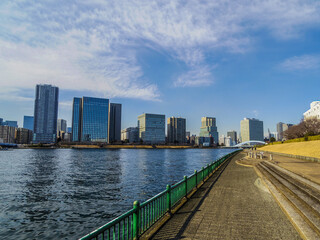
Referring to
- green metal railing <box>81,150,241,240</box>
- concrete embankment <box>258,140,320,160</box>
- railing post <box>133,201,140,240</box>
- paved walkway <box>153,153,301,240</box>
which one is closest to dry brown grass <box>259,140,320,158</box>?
concrete embankment <box>258,140,320,160</box>

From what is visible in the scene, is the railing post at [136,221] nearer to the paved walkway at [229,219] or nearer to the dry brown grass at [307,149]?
the paved walkway at [229,219]

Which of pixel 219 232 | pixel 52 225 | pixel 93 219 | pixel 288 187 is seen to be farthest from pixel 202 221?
pixel 52 225

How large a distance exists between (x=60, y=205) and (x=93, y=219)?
5355 mm

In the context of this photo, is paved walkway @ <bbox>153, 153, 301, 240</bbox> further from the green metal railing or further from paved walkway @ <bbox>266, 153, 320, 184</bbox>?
paved walkway @ <bbox>266, 153, 320, 184</bbox>

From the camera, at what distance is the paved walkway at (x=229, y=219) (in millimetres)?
7703

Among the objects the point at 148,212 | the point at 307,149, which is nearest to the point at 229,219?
the point at 148,212

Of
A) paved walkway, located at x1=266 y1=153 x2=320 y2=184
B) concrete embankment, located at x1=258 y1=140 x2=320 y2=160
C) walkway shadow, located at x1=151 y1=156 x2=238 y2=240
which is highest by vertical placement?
concrete embankment, located at x1=258 y1=140 x2=320 y2=160

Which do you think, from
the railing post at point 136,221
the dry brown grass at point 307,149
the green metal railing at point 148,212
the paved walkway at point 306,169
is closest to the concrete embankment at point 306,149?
the dry brown grass at point 307,149

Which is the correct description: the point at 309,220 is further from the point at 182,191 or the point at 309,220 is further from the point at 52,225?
the point at 52,225

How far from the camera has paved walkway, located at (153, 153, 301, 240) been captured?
7.70 meters

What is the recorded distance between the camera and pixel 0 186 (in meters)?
26.8

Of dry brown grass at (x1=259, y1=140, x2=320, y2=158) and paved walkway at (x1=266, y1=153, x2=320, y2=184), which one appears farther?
dry brown grass at (x1=259, y1=140, x2=320, y2=158)

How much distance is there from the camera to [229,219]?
9180 mm

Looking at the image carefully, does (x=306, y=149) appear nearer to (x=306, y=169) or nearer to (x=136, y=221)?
(x=306, y=169)
